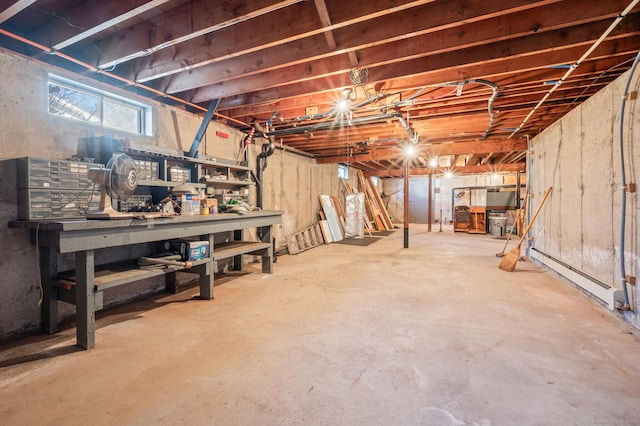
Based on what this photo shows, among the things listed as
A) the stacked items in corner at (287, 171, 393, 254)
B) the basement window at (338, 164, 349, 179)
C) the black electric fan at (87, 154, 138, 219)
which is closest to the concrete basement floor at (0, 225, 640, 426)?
the black electric fan at (87, 154, 138, 219)

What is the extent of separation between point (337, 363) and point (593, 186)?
3615 millimetres

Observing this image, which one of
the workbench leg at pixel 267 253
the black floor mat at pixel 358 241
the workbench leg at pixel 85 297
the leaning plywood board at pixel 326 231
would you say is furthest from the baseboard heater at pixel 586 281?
the workbench leg at pixel 85 297

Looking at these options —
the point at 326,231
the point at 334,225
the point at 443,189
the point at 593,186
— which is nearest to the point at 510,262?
the point at 593,186

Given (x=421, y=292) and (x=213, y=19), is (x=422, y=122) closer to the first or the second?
(x=421, y=292)

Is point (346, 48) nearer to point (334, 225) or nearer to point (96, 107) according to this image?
point (96, 107)

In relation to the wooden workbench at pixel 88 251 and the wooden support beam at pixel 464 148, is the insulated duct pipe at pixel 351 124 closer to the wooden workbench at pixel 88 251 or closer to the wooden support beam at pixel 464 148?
the wooden support beam at pixel 464 148

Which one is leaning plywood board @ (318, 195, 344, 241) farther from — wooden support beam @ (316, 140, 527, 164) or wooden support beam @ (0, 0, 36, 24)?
wooden support beam @ (0, 0, 36, 24)

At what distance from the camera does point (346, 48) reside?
238cm

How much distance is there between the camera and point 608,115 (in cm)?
296

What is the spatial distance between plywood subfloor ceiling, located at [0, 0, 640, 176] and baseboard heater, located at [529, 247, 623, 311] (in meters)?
2.21

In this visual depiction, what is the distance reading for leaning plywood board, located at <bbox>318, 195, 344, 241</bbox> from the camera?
7.77 meters

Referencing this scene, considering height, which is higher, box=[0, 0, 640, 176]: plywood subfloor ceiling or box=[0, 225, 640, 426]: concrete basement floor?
box=[0, 0, 640, 176]: plywood subfloor ceiling

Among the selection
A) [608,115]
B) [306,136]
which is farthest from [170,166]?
[608,115]

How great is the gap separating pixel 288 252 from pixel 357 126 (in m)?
2.98
